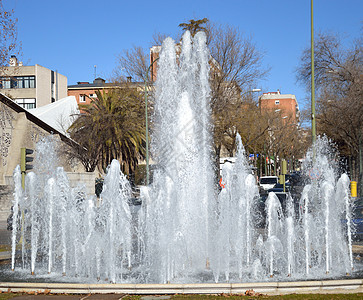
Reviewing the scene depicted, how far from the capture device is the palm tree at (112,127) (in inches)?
1377

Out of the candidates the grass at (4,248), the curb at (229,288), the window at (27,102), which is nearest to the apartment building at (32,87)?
the window at (27,102)

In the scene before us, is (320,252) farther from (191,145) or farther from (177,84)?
(177,84)

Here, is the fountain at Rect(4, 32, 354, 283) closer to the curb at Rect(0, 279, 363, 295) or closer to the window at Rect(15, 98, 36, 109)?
the curb at Rect(0, 279, 363, 295)

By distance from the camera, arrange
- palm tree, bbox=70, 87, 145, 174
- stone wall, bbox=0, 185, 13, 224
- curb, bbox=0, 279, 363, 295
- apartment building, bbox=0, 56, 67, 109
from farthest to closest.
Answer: apartment building, bbox=0, 56, 67, 109, palm tree, bbox=70, 87, 145, 174, stone wall, bbox=0, 185, 13, 224, curb, bbox=0, 279, 363, 295

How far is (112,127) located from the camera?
3525 cm

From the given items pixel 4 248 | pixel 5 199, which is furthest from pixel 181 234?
pixel 5 199

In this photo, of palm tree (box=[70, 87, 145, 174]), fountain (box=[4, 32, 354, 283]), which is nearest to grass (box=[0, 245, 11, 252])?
fountain (box=[4, 32, 354, 283])

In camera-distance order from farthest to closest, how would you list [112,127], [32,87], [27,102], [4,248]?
[27,102]
[32,87]
[112,127]
[4,248]

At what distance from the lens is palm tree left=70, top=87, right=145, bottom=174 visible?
115 ft

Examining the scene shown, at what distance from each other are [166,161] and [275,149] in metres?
49.2

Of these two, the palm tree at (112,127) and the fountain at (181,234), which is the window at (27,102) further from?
the fountain at (181,234)

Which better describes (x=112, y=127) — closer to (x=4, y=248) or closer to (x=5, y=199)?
(x=5, y=199)

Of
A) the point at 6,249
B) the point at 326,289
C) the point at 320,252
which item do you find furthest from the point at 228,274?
the point at 6,249

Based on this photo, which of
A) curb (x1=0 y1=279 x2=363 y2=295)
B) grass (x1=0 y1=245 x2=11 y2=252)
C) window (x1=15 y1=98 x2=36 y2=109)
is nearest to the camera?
curb (x1=0 y1=279 x2=363 y2=295)
